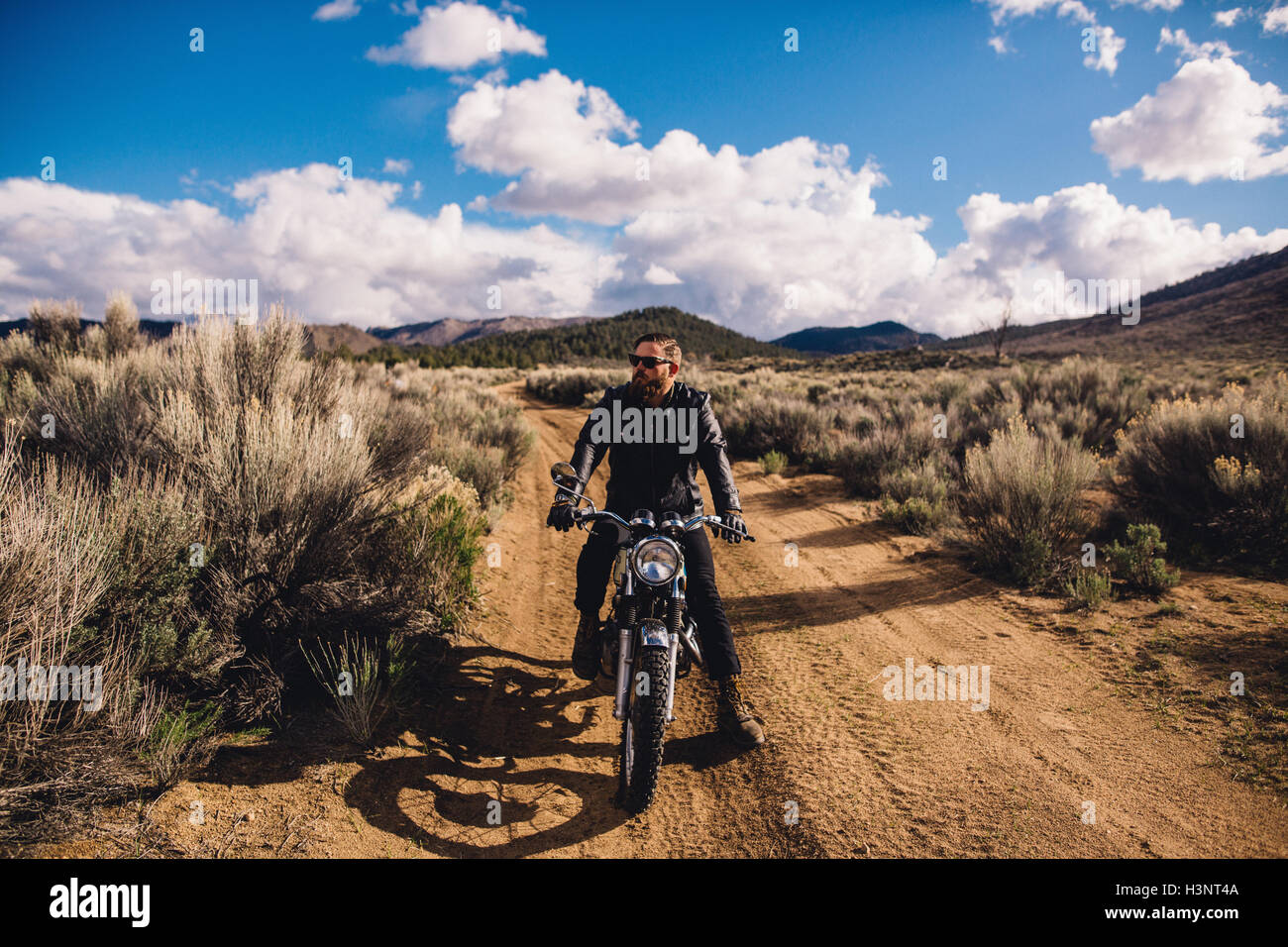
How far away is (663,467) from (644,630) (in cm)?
107

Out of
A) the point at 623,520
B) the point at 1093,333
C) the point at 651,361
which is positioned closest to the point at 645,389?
the point at 651,361

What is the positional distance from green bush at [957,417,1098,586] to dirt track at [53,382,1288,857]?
1.09m

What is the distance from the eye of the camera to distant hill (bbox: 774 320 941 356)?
175625 mm

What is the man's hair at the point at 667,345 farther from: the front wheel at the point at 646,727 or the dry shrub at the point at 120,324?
the dry shrub at the point at 120,324

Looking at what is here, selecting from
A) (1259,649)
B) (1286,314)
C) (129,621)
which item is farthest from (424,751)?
(1286,314)

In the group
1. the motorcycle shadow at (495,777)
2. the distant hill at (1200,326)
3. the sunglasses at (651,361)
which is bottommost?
the motorcycle shadow at (495,777)

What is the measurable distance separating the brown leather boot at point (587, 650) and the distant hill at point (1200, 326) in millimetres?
37717

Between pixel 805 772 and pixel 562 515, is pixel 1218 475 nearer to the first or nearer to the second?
pixel 805 772

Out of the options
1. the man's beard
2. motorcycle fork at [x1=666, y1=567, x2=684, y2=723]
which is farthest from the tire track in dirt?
the man's beard

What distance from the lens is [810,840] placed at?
2713mm

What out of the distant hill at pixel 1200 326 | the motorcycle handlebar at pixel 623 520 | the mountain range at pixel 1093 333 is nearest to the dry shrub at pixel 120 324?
the mountain range at pixel 1093 333

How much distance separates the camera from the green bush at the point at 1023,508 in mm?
5965

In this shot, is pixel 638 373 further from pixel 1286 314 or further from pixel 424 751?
pixel 1286 314
